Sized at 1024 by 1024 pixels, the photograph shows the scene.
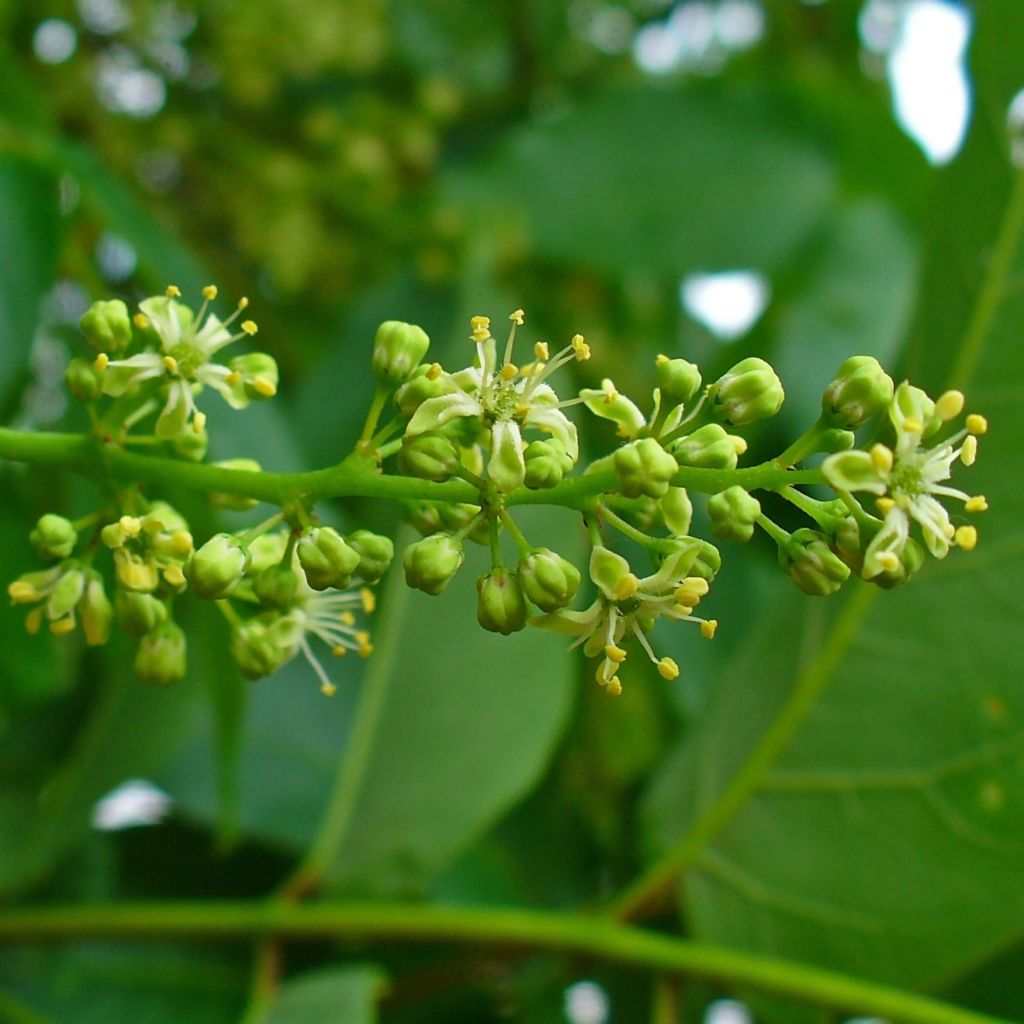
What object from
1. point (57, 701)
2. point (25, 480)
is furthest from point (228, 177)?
point (57, 701)

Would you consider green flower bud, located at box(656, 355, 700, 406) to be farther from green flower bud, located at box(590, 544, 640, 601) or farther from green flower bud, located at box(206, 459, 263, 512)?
green flower bud, located at box(206, 459, 263, 512)

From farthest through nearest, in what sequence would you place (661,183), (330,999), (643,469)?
(661,183)
(330,999)
(643,469)

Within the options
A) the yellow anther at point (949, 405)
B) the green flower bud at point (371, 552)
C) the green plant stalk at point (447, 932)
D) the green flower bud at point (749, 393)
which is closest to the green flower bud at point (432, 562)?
the green flower bud at point (371, 552)

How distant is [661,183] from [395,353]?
241 centimetres

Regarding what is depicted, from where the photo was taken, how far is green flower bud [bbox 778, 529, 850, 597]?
39.1 inches

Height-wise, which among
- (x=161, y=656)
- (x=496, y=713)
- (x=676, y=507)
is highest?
(x=676, y=507)

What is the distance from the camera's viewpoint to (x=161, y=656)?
3.65 ft

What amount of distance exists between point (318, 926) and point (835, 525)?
109 centimetres

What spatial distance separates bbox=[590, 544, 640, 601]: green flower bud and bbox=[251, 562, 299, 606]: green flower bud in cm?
24

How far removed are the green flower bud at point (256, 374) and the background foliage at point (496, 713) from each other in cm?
51

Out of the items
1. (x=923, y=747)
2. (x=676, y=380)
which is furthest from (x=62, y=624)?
(x=923, y=747)

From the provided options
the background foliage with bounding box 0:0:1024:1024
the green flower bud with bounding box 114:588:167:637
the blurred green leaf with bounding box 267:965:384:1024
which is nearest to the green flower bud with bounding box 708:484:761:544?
the green flower bud with bounding box 114:588:167:637

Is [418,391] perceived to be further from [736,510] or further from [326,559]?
[736,510]

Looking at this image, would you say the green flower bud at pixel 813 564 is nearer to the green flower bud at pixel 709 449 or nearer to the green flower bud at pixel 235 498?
the green flower bud at pixel 709 449
